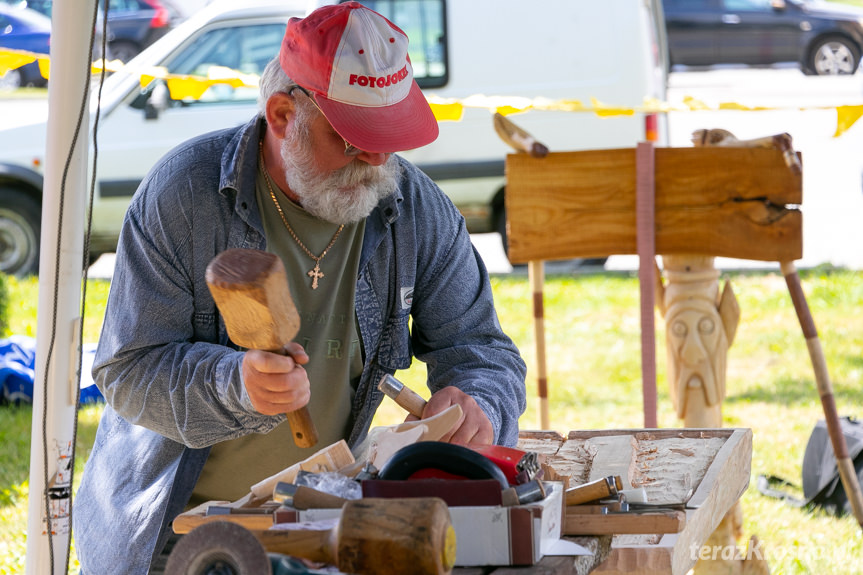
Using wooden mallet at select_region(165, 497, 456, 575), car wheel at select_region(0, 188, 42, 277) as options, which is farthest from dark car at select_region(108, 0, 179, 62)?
wooden mallet at select_region(165, 497, 456, 575)

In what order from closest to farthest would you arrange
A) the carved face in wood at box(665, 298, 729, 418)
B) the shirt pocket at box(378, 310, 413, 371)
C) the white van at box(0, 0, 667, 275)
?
the shirt pocket at box(378, 310, 413, 371), the carved face in wood at box(665, 298, 729, 418), the white van at box(0, 0, 667, 275)

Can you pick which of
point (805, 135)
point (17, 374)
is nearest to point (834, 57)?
point (805, 135)

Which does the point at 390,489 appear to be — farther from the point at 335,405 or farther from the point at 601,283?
the point at 601,283

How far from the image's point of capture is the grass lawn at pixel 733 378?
4035 mm

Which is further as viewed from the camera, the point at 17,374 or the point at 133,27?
the point at 133,27

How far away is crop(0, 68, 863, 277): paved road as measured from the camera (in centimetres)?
890

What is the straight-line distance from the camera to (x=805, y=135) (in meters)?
12.6

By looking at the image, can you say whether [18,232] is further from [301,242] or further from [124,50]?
[124,50]

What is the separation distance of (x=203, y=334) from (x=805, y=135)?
11637 mm

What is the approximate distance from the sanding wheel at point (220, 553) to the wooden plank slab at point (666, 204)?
243 cm

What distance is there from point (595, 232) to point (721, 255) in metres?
0.40

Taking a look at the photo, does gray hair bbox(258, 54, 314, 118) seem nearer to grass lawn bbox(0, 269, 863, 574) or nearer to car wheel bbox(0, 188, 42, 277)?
grass lawn bbox(0, 269, 863, 574)

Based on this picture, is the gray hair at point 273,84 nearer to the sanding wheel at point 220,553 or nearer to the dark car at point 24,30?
the sanding wheel at point 220,553

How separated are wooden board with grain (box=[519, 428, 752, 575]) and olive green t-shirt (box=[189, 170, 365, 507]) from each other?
0.41m
